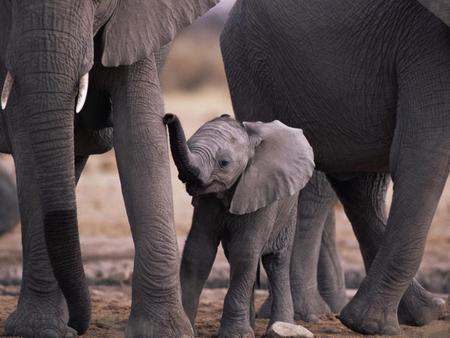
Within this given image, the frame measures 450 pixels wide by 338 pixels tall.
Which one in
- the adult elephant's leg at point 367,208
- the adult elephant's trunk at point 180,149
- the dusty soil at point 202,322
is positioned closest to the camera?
the adult elephant's trunk at point 180,149

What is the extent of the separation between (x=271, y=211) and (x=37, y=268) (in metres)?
0.86

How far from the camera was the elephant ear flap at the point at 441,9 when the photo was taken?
530 cm

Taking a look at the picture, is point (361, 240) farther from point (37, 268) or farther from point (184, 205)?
point (184, 205)

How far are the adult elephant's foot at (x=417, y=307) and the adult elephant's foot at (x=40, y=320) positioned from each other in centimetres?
161

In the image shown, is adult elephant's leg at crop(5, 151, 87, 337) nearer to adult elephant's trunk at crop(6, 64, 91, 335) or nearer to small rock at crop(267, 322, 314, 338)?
adult elephant's trunk at crop(6, 64, 91, 335)

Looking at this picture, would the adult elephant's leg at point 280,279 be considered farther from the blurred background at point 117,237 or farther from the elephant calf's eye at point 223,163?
the blurred background at point 117,237

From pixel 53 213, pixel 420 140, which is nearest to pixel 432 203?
pixel 420 140

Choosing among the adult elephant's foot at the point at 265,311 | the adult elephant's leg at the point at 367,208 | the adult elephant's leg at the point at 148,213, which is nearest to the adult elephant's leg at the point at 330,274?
the adult elephant's leg at the point at 367,208

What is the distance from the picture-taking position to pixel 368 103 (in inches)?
228

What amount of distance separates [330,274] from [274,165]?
1.60 m

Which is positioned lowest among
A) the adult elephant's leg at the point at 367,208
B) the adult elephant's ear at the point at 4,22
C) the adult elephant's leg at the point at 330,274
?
the adult elephant's leg at the point at 330,274

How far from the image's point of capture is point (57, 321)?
5.08m

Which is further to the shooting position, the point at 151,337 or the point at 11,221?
the point at 11,221

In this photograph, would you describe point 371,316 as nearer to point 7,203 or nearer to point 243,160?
point 243,160
